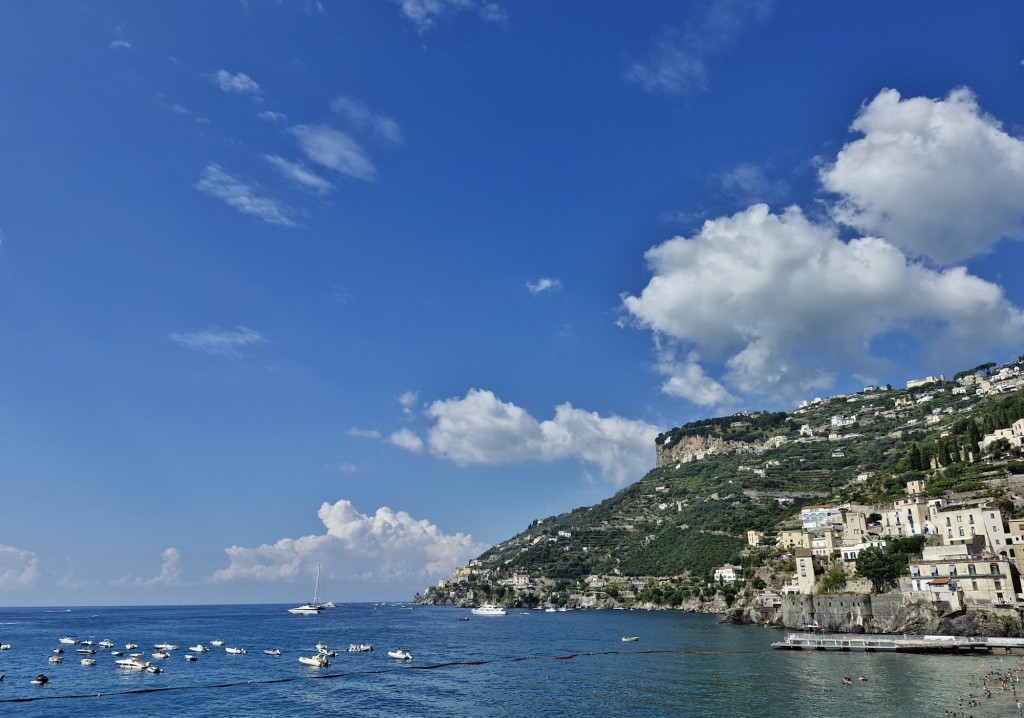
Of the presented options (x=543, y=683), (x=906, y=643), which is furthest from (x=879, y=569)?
(x=543, y=683)

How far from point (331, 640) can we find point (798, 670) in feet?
280

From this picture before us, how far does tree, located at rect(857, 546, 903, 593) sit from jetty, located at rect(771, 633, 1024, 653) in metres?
10.0

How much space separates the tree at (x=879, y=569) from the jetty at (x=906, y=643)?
10032 mm

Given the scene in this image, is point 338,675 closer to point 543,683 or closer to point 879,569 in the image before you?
point 543,683

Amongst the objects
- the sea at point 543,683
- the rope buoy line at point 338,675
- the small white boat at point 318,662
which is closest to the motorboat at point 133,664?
the sea at point 543,683

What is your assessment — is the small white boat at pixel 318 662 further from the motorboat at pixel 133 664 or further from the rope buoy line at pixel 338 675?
the motorboat at pixel 133 664

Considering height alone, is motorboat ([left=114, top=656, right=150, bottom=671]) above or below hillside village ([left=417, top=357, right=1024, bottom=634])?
below

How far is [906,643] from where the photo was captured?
6994 centimetres

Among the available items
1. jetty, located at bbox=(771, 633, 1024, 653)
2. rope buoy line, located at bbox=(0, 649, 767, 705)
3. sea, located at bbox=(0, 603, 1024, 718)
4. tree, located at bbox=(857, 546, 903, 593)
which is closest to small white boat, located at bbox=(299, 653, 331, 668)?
sea, located at bbox=(0, 603, 1024, 718)

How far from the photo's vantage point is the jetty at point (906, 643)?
2621 inches

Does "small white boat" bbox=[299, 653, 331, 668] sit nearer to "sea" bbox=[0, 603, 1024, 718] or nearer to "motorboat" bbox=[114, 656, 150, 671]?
"sea" bbox=[0, 603, 1024, 718]

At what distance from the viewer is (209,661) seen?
83750 millimetres

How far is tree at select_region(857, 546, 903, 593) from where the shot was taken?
8631 cm

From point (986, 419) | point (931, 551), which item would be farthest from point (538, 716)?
point (986, 419)
